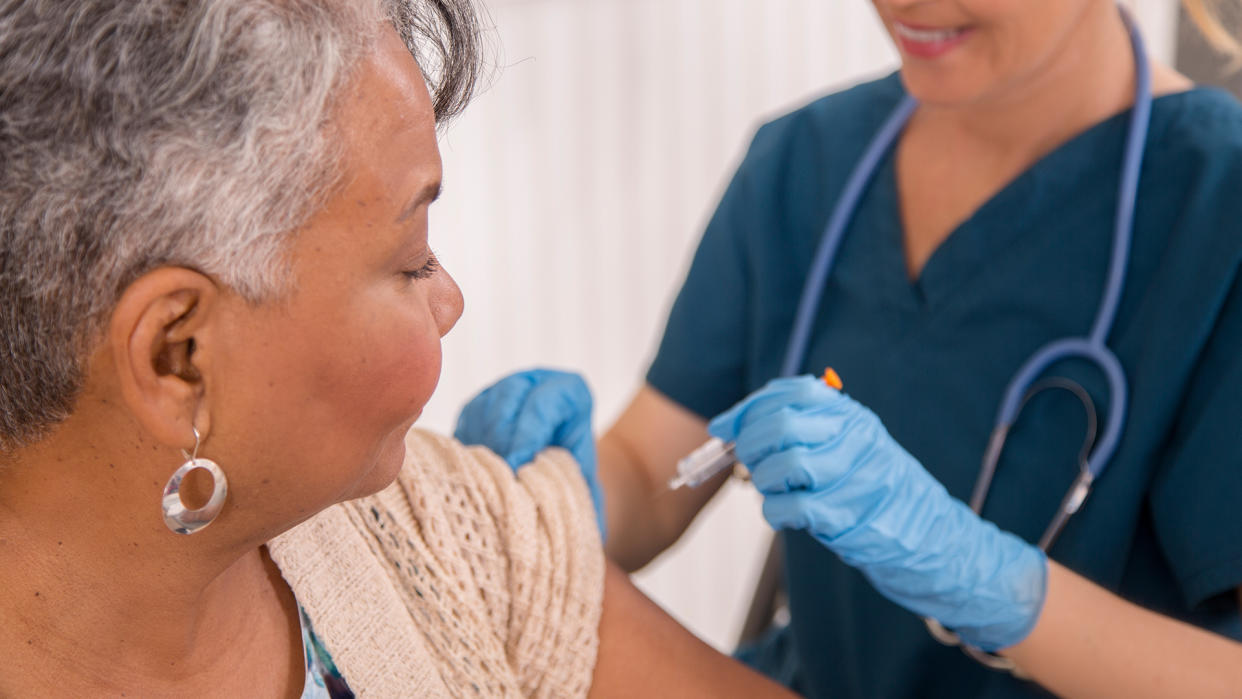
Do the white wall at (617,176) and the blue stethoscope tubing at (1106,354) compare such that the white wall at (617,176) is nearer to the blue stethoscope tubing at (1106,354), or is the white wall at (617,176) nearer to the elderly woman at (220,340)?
the blue stethoscope tubing at (1106,354)

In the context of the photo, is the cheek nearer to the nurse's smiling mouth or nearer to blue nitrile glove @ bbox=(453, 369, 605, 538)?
blue nitrile glove @ bbox=(453, 369, 605, 538)

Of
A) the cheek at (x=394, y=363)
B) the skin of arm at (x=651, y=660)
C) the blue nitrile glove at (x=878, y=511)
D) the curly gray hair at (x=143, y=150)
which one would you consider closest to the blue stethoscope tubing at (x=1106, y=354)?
the blue nitrile glove at (x=878, y=511)

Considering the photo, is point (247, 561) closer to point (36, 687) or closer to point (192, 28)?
point (36, 687)

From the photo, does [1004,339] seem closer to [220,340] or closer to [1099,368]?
[1099,368]

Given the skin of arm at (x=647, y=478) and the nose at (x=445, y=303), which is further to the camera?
the skin of arm at (x=647, y=478)

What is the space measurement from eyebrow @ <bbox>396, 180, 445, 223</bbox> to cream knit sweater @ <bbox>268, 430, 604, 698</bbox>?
322mm

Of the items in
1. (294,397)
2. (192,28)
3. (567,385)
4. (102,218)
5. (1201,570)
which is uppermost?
(192,28)

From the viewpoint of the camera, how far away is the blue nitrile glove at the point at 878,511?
1.04 m

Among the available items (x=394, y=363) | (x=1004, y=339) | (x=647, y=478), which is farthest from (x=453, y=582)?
(x=1004, y=339)

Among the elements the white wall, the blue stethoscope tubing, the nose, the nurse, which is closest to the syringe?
the nurse

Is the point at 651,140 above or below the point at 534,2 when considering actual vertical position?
below

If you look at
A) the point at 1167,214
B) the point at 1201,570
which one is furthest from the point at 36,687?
the point at 1167,214

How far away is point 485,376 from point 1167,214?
1763 millimetres

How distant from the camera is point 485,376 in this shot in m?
2.70
